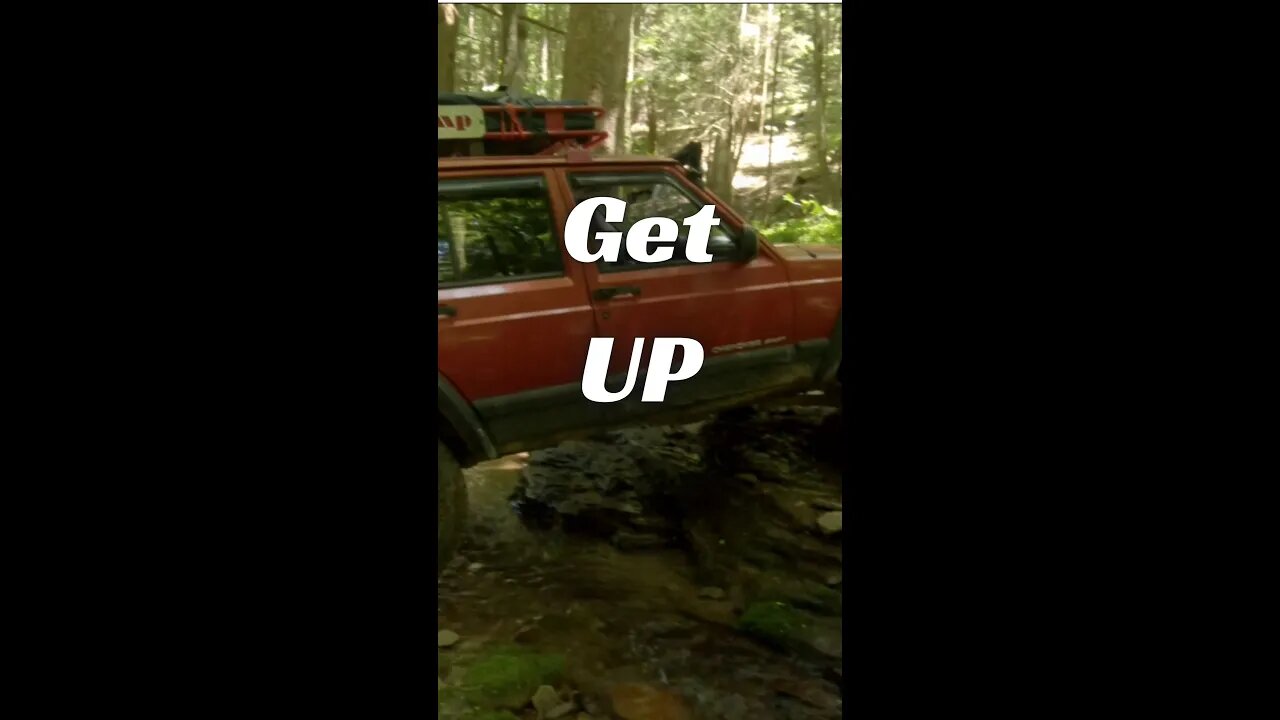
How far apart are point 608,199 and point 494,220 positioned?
0.30 metres

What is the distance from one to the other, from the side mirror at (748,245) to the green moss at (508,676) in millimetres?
1161

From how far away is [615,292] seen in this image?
1898mm

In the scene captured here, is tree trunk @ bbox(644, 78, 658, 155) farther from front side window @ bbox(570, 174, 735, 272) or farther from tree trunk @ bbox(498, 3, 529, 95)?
tree trunk @ bbox(498, 3, 529, 95)

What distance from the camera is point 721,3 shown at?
1541 mm

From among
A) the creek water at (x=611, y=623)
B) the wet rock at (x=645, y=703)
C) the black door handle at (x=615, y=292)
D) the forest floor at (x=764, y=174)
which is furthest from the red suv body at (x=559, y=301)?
the wet rock at (x=645, y=703)

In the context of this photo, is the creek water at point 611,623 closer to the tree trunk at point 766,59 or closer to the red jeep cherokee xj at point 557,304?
the red jeep cherokee xj at point 557,304

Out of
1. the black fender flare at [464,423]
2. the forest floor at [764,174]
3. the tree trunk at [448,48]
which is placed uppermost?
the tree trunk at [448,48]

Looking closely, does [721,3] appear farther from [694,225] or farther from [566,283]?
[566,283]

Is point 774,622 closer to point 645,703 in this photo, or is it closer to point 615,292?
point 645,703

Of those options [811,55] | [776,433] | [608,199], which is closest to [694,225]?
[608,199]

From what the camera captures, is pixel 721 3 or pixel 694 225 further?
pixel 694 225

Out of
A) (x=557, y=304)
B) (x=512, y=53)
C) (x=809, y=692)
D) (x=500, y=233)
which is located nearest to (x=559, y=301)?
(x=557, y=304)

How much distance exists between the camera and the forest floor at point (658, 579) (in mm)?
1714

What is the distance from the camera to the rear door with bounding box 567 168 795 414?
183cm
